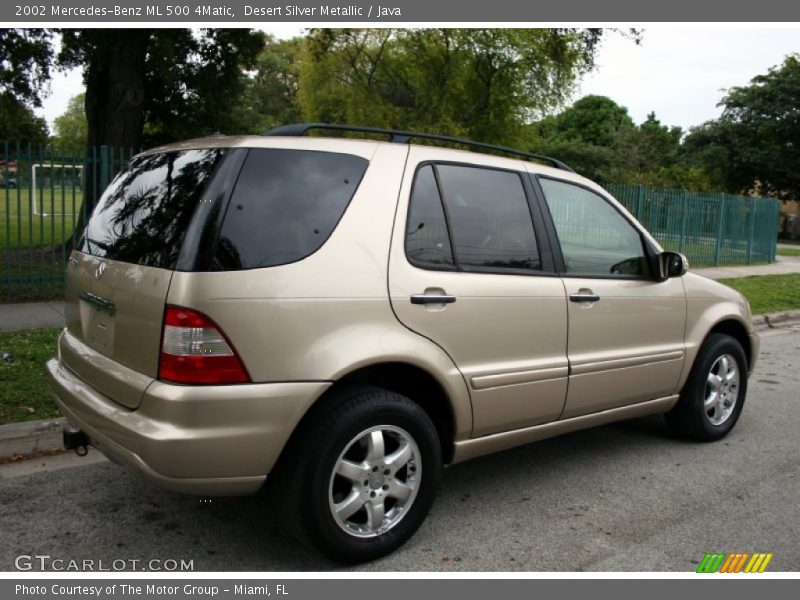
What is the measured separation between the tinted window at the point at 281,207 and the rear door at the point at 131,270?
165 mm

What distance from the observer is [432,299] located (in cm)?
331

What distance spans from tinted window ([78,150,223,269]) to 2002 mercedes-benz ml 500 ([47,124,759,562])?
0.5 inches

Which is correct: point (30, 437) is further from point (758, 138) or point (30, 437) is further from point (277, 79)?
point (277, 79)

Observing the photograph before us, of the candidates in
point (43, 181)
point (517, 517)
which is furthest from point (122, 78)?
point (517, 517)

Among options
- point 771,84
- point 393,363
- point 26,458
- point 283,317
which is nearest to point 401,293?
point 393,363

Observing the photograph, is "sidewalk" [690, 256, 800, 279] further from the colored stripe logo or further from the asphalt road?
the colored stripe logo

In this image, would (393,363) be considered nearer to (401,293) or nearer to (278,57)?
(401,293)

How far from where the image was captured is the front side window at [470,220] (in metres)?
3.44

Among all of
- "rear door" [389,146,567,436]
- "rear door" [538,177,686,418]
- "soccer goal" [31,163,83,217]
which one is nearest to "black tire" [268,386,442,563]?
"rear door" [389,146,567,436]

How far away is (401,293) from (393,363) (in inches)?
12.3

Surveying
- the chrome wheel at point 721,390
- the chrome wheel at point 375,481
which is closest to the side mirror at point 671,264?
the chrome wheel at point 721,390

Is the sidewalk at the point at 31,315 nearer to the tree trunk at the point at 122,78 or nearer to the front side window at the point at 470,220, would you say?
the tree trunk at the point at 122,78

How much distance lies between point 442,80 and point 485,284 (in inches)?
1017

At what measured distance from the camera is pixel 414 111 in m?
29.1
